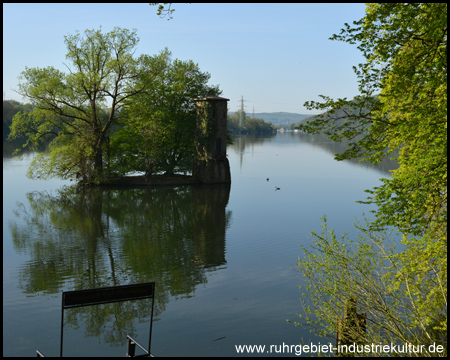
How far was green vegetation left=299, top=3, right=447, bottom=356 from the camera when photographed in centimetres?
1010

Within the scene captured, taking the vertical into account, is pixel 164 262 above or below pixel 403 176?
below

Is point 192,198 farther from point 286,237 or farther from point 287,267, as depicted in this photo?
point 287,267

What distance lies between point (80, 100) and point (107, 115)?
12.8 feet

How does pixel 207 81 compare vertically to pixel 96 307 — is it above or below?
above

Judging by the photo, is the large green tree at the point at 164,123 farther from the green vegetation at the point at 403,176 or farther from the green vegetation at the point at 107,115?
the green vegetation at the point at 403,176

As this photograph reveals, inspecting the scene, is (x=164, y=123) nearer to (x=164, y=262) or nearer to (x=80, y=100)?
(x=80, y=100)

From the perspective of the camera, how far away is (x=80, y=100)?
4178 cm

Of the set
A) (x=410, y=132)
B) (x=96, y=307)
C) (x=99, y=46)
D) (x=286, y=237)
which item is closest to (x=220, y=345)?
(x=96, y=307)

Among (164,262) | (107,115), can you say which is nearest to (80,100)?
(107,115)

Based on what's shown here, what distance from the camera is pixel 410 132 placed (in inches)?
426

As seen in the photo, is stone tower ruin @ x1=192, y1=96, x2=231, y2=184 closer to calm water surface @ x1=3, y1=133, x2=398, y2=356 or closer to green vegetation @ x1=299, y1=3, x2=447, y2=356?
calm water surface @ x1=3, y1=133, x2=398, y2=356

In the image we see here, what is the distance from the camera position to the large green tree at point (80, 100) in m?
40.7

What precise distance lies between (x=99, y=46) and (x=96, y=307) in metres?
31.3

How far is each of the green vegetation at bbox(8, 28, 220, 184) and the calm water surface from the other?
11.5 ft
